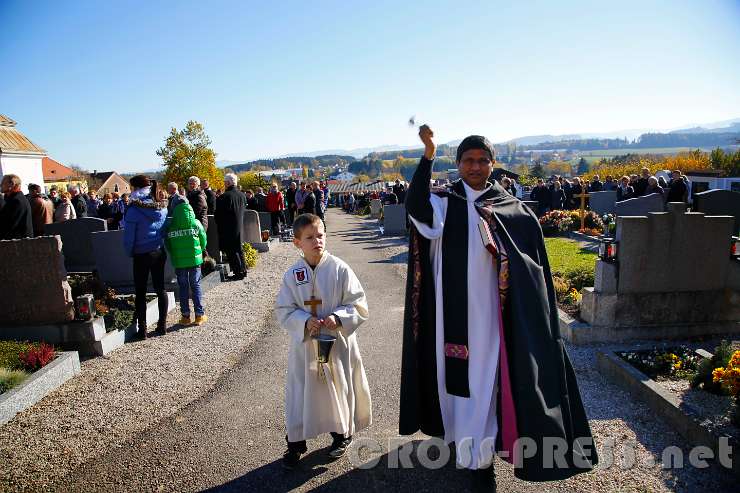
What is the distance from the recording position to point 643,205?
13.2 meters

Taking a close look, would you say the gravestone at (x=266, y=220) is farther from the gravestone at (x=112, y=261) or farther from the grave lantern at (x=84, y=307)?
the grave lantern at (x=84, y=307)

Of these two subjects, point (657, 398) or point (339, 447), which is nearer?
point (339, 447)

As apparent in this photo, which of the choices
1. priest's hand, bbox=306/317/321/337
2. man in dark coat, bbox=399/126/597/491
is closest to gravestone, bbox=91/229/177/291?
priest's hand, bbox=306/317/321/337

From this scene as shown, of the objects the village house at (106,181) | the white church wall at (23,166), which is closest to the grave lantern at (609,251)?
the white church wall at (23,166)

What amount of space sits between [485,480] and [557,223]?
44.2 ft

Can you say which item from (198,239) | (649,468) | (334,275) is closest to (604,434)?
(649,468)

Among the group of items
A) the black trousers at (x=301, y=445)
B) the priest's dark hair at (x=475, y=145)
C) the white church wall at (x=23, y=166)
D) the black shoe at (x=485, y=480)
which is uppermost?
the white church wall at (x=23, y=166)

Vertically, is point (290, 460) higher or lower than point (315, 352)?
lower

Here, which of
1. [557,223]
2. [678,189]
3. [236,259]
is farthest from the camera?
[557,223]

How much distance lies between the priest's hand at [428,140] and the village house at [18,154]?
35029mm

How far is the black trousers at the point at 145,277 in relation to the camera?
6.73 metres

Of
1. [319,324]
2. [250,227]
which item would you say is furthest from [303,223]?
[250,227]

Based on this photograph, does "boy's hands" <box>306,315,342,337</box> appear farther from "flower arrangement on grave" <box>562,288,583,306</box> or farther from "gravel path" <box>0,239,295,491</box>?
"flower arrangement on grave" <box>562,288,583,306</box>

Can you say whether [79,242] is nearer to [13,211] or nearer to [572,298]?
[13,211]
